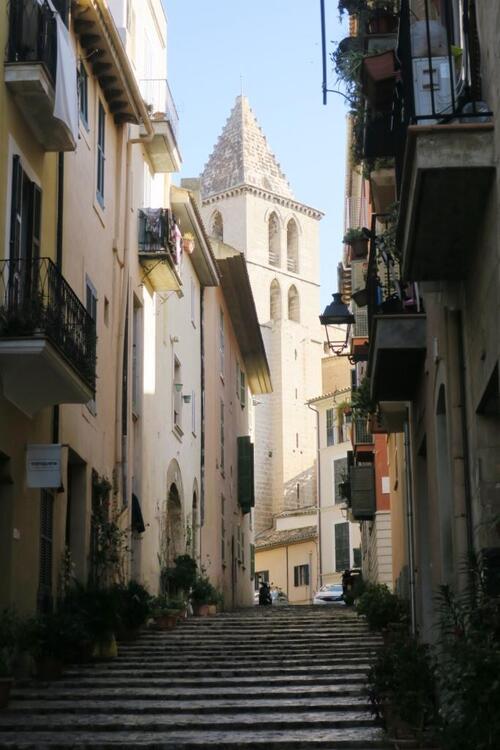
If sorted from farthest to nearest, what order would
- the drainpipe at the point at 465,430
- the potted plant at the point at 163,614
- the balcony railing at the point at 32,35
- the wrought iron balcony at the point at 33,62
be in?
the potted plant at the point at 163,614 < the balcony railing at the point at 32,35 < the wrought iron balcony at the point at 33,62 < the drainpipe at the point at 465,430

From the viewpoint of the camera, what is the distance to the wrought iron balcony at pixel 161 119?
25188mm

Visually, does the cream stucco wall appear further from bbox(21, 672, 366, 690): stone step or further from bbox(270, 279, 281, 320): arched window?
bbox(21, 672, 366, 690): stone step

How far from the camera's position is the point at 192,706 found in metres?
12.8

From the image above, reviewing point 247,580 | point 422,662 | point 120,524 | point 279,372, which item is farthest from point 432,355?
point 279,372

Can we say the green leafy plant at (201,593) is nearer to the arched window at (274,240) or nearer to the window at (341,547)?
the window at (341,547)

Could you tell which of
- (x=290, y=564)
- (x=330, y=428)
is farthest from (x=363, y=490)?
(x=290, y=564)

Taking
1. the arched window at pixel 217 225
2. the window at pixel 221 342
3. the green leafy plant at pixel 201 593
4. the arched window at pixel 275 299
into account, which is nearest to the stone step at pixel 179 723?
the green leafy plant at pixel 201 593

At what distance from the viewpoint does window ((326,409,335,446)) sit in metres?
69.7

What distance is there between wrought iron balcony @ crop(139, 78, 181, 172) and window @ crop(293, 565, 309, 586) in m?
48.0

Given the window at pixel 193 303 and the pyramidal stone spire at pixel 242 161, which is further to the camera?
the pyramidal stone spire at pixel 242 161

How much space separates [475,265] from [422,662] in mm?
3311

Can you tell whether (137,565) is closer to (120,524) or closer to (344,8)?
(120,524)

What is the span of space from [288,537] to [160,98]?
5149 cm

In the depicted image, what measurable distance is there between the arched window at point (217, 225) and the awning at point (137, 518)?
272 feet
